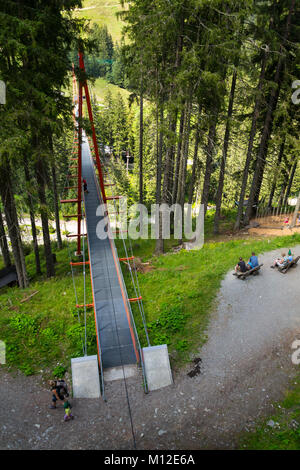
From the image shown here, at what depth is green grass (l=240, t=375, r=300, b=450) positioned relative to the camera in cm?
632

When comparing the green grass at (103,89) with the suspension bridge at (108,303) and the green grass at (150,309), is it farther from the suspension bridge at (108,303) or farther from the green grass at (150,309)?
the green grass at (150,309)

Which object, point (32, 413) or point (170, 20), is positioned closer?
point (32, 413)

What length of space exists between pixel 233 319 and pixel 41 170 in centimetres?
937

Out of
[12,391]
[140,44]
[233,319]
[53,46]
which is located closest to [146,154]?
[140,44]

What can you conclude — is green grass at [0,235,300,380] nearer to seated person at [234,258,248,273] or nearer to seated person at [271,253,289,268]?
seated person at [234,258,248,273]

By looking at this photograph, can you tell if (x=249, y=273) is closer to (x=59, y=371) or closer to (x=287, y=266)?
(x=287, y=266)

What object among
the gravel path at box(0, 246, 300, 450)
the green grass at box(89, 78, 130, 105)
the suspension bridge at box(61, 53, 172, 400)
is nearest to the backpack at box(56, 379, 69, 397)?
the gravel path at box(0, 246, 300, 450)

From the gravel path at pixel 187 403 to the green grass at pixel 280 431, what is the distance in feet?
0.71

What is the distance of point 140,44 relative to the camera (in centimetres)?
1332

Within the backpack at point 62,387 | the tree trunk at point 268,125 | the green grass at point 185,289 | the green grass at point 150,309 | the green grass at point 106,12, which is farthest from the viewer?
the green grass at point 106,12

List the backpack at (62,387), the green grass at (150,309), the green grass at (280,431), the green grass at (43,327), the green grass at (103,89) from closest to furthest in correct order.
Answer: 1. the green grass at (280,431)
2. the backpack at (62,387)
3. the green grass at (43,327)
4. the green grass at (150,309)
5. the green grass at (103,89)

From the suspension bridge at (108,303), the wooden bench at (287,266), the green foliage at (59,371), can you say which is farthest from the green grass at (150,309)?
the wooden bench at (287,266)

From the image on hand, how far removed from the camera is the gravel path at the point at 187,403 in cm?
687
